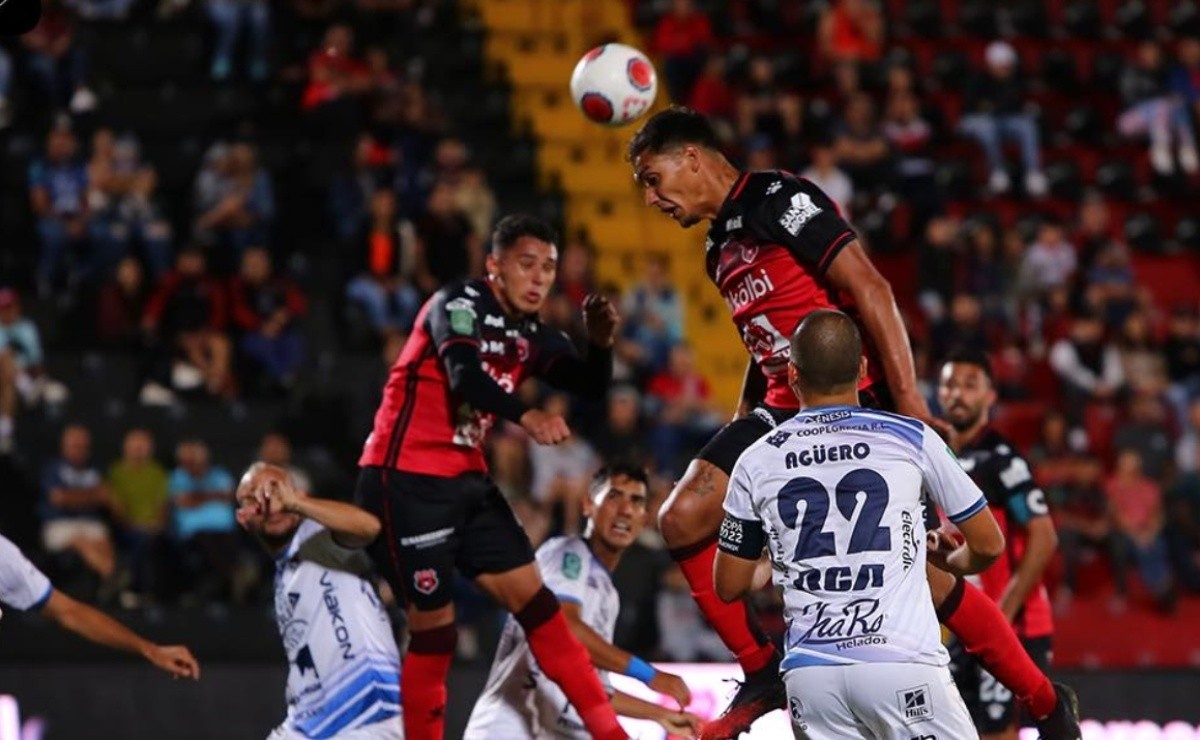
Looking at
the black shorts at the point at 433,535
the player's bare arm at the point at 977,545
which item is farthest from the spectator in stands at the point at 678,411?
the player's bare arm at the point at 977,545

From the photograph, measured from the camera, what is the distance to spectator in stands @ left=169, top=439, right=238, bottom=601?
1337cm

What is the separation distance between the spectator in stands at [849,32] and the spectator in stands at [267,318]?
7220 millimetres

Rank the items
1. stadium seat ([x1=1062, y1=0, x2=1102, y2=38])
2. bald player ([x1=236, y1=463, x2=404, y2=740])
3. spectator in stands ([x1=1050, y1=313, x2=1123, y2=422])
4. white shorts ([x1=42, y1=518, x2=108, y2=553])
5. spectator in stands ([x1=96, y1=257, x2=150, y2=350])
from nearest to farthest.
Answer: bald player ([x1=236, y1=463, x2=404, y2=740]), white shorts ([x1=42, y1=518, x2=108, y2=553]), spectator in stands ([x1=96, y1=257, x2=150, y2=350]), spectator in stands ([x1=1050, y1=313, x2=1123, y2=422]), stadium seat ([x1=1062, y1=0, x2=1102, y2=38])

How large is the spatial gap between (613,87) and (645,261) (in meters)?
10.1

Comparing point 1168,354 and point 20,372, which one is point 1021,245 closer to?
point 1168,354

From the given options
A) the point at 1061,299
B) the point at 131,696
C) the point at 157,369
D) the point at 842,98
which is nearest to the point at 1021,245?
the point at 1061,299

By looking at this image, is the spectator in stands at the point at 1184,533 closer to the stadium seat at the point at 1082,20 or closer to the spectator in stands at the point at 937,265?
the spectator in stands at the point at 937,265

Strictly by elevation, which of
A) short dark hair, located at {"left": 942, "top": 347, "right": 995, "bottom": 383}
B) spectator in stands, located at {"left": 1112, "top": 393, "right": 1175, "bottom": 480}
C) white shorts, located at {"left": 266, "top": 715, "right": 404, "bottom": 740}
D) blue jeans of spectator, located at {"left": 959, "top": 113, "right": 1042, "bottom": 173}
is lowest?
white shorts, located at {"left": 266, "top": 715, "right": 404, "bottom": 740}

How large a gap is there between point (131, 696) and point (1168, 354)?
35.4 ft

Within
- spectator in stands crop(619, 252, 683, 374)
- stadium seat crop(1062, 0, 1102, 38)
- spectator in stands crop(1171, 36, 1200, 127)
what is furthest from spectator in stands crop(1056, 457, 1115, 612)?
stadium seat crop(1062, 0, 1102, 38)

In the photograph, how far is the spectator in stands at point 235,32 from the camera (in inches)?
703

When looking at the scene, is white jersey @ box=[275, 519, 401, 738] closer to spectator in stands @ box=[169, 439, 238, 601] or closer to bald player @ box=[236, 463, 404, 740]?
bald player @ box=[236, 463, 404, 740]

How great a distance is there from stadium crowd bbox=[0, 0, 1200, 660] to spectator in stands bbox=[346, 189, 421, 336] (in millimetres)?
26

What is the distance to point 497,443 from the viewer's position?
14438 millimetres
